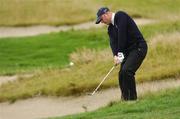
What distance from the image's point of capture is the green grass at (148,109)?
43.4 feet

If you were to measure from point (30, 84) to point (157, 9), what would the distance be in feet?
113

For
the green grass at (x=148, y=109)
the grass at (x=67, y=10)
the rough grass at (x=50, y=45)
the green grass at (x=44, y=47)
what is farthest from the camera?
the grass at (x=67, y=10)

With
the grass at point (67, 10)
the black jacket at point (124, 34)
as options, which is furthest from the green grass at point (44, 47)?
the black jacket at point (124, 34)

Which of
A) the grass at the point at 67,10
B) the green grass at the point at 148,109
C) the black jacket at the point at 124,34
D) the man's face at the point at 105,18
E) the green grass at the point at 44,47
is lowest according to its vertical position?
the green grass at the point at 44,47

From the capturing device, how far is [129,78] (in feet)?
52.6

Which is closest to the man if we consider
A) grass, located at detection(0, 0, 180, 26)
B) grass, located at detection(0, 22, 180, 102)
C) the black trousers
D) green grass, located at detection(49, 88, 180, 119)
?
the black trousers

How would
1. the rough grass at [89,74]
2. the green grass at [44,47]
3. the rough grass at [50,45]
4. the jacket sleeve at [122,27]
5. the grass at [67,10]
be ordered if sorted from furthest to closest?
the grass at [67,10] < the rough grass at [50,45] < the green grass at [44,47] < the rough grass at [89,74] < the jacket sleeve at [122,27]

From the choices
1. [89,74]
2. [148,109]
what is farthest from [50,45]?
[148,109]

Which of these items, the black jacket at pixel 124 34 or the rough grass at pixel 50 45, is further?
the rough grass at pixel 50 45

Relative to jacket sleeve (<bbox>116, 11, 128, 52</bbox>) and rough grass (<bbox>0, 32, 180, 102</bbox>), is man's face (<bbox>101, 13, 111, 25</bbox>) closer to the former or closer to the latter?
jacket sleeve (<bbox>116, 11, 128, 52</bbox>)

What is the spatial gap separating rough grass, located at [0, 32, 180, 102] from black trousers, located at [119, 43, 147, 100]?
5424mm

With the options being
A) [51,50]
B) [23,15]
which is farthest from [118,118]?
[23,15]

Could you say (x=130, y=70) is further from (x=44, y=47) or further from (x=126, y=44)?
(x=44, y=47)

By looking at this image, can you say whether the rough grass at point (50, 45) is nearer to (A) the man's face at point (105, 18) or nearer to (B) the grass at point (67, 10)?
(B) the grass at point (67, 10)
